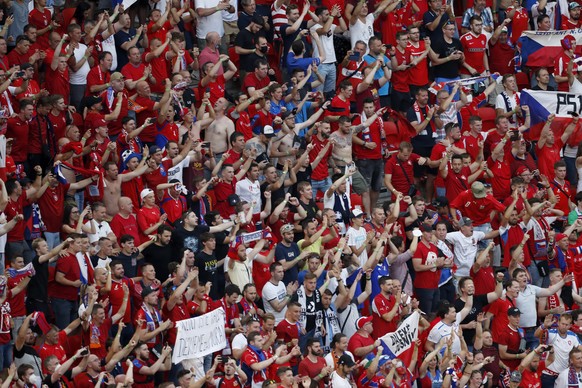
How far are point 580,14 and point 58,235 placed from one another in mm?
10988

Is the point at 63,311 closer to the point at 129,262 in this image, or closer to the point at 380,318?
the point at 129,262

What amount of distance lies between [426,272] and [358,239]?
3.24 ft

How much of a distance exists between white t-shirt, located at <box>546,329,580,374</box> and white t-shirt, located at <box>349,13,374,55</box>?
5650mm

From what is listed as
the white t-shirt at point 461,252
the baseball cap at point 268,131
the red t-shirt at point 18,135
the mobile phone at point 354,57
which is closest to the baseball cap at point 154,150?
the red t-shirt at point 18,135

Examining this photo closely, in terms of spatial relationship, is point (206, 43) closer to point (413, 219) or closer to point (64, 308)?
point (413, 219)

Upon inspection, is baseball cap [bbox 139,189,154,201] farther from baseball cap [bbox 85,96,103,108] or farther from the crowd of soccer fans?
baseball cap [bbox 85,96,103,108]

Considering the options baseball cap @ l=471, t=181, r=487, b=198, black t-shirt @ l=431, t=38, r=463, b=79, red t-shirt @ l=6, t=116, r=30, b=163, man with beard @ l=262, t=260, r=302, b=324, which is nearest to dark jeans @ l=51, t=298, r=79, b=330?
red t-shirt @ l=6, t=116, r=30, b=163

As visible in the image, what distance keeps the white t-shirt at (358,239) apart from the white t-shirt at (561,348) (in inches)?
104

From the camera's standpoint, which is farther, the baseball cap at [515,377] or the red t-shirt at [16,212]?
the baseball cap at [515,377]

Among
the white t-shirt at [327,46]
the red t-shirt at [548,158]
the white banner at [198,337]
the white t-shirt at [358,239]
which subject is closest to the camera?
the white banner at [198,337]

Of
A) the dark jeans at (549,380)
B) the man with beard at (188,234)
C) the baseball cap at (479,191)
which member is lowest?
the dark jeans at (549,380)

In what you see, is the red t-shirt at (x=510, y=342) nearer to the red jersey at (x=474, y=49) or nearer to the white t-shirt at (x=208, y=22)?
the red jersey at (x=474, y=49)

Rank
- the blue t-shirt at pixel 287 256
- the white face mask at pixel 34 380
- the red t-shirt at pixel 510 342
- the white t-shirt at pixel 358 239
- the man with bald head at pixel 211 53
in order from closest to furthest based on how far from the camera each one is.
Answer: the white face mask at pixel 34 380 < the blue t-shirt at pixel 287 256 < the white t-shirt at pixel 358 239 < the red t-shirt at pixel 510 342 < the man with bald head at pixel 211 53

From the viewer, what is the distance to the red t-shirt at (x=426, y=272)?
20547mm
